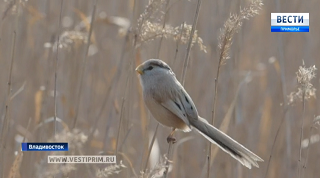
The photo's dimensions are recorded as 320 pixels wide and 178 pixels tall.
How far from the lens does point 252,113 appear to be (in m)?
3.50

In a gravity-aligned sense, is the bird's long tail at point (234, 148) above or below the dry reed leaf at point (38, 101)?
below

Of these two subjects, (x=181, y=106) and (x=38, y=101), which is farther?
(x=38, y=101)

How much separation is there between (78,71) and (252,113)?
137 cm

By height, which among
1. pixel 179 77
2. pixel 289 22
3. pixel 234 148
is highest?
pixel 289 22

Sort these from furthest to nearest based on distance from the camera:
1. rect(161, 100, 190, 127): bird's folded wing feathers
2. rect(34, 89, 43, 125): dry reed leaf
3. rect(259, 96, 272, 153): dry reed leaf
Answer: rect(259, 96, 272, 153): dry reed leaf
rect(34, 89, 43, 125): dry reed leaf
rect(161, 100, 190, 127): bird's folded wing feathers

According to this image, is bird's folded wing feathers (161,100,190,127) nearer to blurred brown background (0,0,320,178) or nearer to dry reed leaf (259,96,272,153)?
blurred brown background (0,0,320,178)

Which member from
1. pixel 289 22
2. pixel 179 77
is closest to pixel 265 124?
pixel 289 22

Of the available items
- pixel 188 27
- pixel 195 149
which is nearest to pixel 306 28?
pixel 195 149

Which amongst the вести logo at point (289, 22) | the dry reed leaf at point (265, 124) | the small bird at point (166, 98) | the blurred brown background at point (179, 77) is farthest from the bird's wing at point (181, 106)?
the dry reed leaf at point (265, 124)

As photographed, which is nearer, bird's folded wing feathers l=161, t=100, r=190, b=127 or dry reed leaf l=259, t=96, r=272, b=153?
bird's folded wing feathers l=161, t=100, r=190, b=127

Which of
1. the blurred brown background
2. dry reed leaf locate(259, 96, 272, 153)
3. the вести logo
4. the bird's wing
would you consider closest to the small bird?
the bird's wing

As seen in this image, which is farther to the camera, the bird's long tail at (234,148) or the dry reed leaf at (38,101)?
the dry reed leaf at (38,101)

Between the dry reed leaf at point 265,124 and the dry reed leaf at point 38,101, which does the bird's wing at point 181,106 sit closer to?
the dry reed leaf at point 38,101

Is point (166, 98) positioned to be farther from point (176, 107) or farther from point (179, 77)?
point (179, 77)
